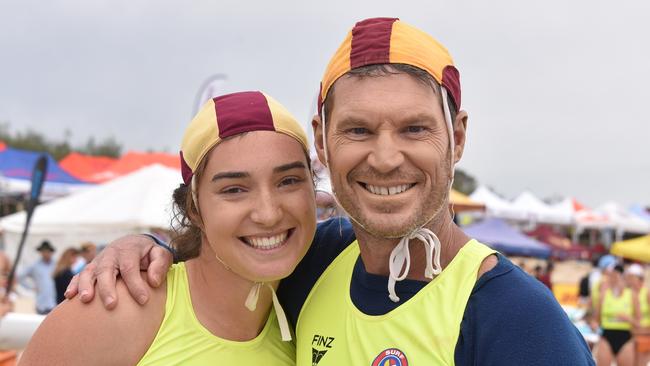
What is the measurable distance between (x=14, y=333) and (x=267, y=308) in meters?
2.09

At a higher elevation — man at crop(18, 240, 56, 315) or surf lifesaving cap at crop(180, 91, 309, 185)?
surf lifesaving cap at crop(180, 91, 309, 185)

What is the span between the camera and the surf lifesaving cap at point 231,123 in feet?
7.25

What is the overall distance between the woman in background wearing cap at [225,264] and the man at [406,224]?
6.3 inches

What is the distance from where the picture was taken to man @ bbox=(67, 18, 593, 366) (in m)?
1.68

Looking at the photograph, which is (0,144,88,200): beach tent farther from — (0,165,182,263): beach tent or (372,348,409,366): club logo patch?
(372,348,409,366): club logo patch

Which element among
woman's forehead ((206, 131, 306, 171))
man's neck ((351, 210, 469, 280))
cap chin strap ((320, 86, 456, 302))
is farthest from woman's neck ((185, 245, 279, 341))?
cap chin strap ((320, 86, 456, 302))

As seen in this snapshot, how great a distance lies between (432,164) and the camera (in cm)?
185

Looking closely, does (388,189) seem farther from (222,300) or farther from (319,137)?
(222,300)

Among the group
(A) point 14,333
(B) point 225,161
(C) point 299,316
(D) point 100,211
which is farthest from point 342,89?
(D) point 100,211

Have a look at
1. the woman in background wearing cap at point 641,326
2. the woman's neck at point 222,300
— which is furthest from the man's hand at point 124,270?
the woman in background wearing cap at point 641,326

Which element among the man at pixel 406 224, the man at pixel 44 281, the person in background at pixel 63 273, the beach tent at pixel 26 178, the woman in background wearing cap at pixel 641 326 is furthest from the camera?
the beach tent at pixel 26 178

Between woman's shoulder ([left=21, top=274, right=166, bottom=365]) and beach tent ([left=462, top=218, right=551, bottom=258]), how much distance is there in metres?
20.1

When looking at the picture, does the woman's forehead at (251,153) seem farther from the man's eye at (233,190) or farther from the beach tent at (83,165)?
the beach tent at (83,165)

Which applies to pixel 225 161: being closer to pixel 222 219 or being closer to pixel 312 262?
pixel 222 219
